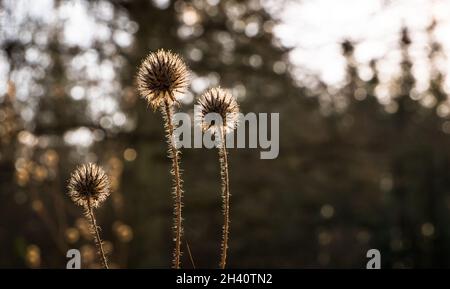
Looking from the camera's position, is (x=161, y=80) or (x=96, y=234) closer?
(x=96, y=234)

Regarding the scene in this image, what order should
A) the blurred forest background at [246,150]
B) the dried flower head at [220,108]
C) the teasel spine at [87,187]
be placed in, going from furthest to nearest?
the blurred forest background at [246,150], the dried flower head at [220,108], the teasel spine at [87,187]

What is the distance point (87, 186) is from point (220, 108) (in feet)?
2.02

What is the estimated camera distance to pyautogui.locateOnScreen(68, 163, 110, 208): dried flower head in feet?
6.73

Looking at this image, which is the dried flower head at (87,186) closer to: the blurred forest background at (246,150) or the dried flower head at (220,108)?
the dried flower head at (220,108)

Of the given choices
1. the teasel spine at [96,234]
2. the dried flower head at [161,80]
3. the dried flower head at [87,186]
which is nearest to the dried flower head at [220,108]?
the dried flower head at [161,80]

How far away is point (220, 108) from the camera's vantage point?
2277mm

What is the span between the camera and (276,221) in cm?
938

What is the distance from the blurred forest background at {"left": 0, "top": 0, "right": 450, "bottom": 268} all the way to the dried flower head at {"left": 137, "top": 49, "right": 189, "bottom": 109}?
13.2 ft

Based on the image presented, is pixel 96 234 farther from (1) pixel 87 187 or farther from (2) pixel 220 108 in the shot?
(2) pixel 220 108

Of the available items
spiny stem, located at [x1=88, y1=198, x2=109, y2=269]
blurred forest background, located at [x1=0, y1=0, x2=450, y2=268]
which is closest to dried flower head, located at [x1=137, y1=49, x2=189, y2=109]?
spiny stem, located at [x1=88, y1=198, x2=109, y2=269]

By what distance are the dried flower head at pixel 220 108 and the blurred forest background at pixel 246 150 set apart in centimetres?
405

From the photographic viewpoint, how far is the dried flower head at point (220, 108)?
2242mm

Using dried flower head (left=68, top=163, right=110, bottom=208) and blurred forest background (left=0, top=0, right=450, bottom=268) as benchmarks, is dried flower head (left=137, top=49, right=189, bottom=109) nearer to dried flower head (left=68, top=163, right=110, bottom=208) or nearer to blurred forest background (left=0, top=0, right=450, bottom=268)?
dried flower head (left=68, top=163, right=110, bottom=208)

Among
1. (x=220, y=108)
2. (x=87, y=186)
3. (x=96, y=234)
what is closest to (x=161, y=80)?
(x=220, y=108)
